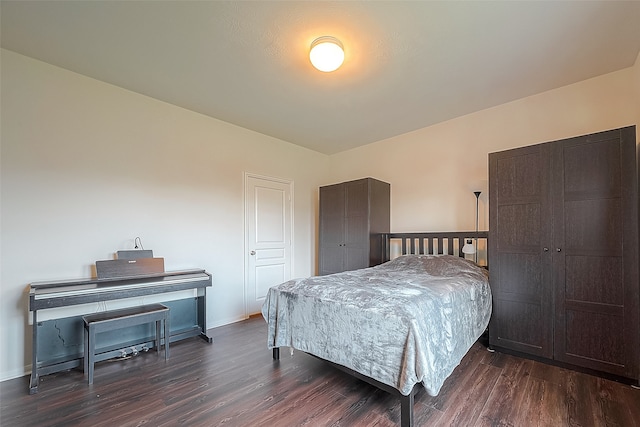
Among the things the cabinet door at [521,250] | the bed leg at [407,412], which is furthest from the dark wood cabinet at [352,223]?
the bed leg at [407,412]

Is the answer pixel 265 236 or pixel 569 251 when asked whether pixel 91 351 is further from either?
pixel 569 251

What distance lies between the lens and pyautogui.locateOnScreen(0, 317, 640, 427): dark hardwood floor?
1.76 m

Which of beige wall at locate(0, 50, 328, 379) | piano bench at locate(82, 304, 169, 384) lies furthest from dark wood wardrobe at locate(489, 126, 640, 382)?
piano bench at locate(82, 304, 169, 384)

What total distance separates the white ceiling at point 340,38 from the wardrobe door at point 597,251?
2.70 ft

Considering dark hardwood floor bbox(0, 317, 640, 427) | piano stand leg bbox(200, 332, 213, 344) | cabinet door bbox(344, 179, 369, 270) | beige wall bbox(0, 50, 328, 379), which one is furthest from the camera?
cabinet door bbox(344, 179, 369, 270)

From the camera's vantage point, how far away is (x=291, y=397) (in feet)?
6.57

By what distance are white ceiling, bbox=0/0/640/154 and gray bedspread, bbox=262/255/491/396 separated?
198 centimetres

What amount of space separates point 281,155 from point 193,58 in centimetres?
219

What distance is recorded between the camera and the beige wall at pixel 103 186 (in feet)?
7.70

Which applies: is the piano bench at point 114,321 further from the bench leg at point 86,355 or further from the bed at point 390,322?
the bed at point 390,322

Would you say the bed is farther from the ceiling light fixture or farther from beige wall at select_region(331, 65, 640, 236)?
the ceiling light fixture

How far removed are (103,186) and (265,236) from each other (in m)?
2.09

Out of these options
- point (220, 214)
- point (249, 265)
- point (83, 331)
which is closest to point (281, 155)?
point (220, 214)

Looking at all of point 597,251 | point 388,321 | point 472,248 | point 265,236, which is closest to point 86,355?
point 265,236
